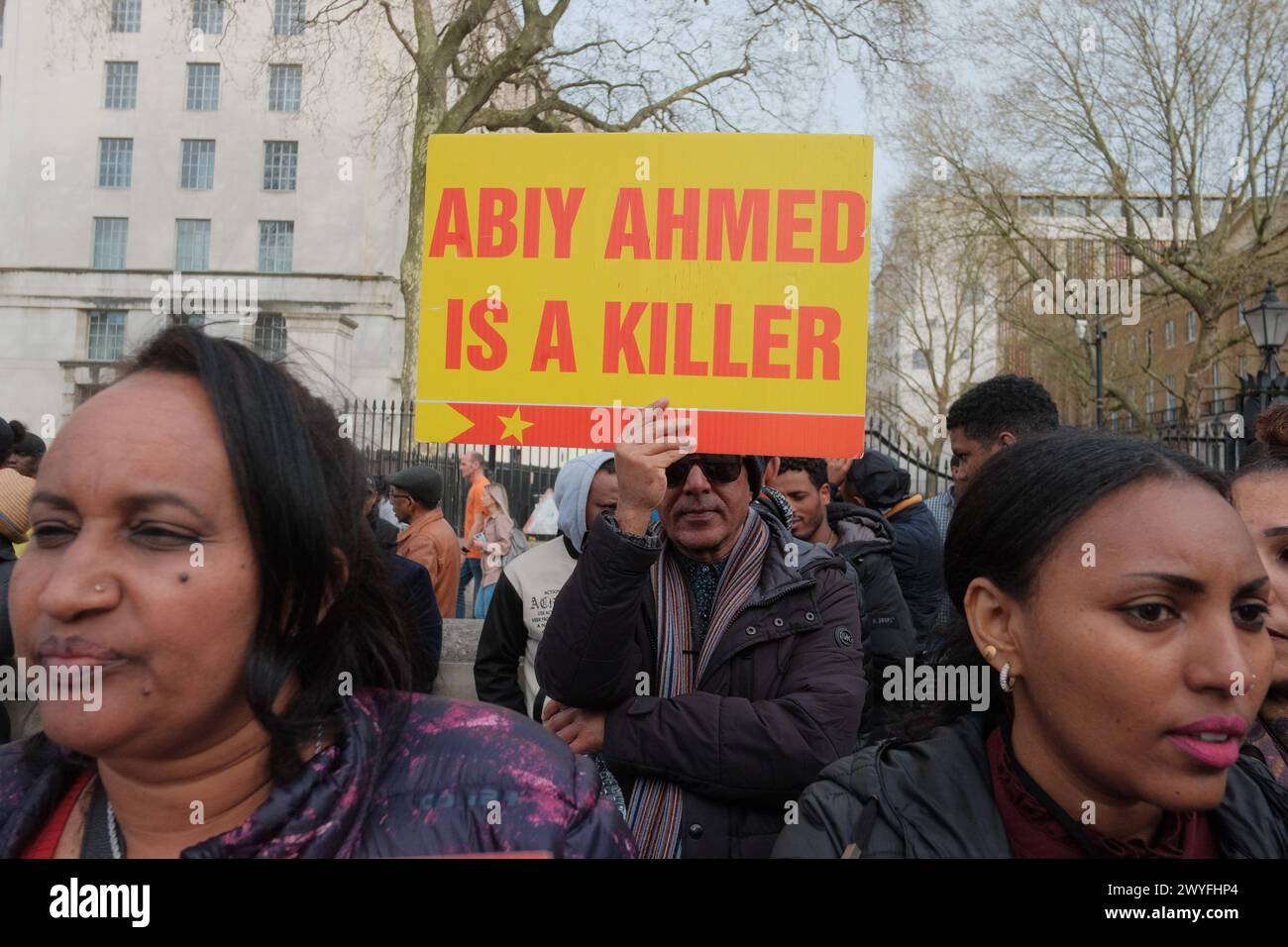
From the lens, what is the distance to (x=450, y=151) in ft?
8.68

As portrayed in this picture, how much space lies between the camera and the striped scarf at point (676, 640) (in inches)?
93.0

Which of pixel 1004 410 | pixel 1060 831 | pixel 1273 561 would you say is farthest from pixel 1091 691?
pixel 1004 410

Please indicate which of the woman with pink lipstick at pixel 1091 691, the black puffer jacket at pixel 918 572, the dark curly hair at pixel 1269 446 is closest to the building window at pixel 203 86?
the black puffer jacket at pixel 918 572

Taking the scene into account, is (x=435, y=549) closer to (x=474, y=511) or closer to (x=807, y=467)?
(x=807, y=467)

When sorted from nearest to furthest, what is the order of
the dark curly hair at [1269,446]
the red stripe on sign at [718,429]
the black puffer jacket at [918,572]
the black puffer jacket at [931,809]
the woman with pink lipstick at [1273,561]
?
the black puffer jacket at [931,809] → the woman with pink lipstick at [1273,561] → the dark curly hair at [1269,446] → the red stripe on sign at [718,429] → the black puffer jacket at [918,572]

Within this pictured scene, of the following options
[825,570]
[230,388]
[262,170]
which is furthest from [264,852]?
[262,170]

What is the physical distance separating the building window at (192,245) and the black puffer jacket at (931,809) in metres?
40.3

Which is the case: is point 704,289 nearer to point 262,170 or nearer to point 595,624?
point 595,624

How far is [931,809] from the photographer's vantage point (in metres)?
1.60

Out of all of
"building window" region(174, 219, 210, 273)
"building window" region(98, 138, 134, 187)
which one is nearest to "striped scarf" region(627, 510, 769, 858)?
"building window" region(174, 219, 210, 273)

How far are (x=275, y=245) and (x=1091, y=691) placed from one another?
39511mm

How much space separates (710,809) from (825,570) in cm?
69

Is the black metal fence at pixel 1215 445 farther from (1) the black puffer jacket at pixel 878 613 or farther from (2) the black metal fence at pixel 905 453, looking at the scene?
(1) the black puffer jacket at pixel 878 613

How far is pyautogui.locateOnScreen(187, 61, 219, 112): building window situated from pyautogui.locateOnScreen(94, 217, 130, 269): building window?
4.90m
